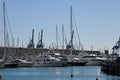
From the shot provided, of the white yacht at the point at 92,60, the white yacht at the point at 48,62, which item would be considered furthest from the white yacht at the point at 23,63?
the white yacht at the point at 92,60

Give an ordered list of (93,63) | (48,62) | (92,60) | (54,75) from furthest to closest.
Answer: (92,60) < (93,63) < (48,62) < (54,75)

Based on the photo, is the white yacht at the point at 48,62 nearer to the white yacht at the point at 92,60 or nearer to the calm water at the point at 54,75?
the white yacht at the point at 92,60

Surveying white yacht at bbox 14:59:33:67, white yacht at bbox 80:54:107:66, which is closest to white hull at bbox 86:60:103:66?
white yacht at bbox 80:54:107:66

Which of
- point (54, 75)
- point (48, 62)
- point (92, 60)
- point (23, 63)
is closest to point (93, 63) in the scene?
point (92, 60)

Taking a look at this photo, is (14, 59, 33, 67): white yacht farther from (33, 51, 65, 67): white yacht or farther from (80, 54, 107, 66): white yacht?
(80, 54, 107, 66): white yacht

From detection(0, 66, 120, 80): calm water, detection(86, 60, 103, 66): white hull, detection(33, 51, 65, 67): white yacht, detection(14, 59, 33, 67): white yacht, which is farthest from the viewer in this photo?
detection(86, 60, 103, 66): white hull

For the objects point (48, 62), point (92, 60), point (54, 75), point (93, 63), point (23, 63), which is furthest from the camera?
point (92, 60)

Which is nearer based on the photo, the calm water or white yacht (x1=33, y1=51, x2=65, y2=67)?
the calm water

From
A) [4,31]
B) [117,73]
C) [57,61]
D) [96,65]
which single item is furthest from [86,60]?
[117,73]

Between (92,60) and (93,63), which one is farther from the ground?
(92,60)

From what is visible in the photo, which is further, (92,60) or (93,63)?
(92,60)

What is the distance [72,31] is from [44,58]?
18.2 metres

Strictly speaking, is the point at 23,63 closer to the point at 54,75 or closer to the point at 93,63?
the point at 93,63

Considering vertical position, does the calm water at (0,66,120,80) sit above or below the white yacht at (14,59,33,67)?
below
